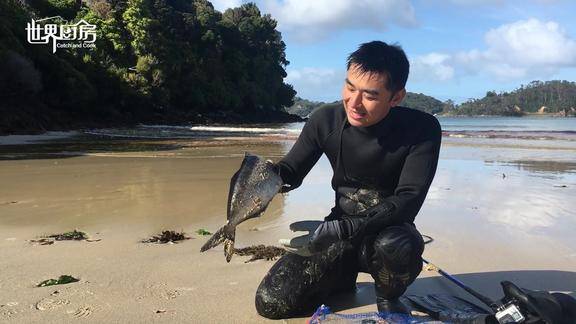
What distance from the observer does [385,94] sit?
2.93 m

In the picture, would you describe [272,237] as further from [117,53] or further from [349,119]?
[117,53]

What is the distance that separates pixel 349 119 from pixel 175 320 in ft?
4.99

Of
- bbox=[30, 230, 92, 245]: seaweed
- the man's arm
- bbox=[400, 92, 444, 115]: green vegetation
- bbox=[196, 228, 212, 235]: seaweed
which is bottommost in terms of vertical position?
bbox=[30, 230, 92, 245]: seaweed

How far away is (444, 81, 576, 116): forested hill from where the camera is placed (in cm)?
12925

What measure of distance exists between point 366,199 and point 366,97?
650 millimetres

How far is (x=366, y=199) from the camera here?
318cm

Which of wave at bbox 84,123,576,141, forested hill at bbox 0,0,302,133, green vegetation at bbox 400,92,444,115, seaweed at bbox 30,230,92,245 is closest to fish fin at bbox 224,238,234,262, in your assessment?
seaweed at bbox 30,230,92,245

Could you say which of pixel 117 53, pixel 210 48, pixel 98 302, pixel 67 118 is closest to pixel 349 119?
pixel 98 302

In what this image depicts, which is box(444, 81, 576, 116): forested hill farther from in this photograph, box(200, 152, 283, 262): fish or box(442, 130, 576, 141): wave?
box(200, 152, 283, 262): fish

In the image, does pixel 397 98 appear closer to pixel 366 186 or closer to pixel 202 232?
pixel 366 186

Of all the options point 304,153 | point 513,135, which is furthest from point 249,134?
point 304,153

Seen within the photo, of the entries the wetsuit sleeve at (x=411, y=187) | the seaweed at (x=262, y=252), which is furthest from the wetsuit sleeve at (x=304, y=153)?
the seaweed at (x=262, y=252)

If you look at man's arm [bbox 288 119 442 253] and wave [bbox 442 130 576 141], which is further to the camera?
wave [bbox 442 130 576 141]

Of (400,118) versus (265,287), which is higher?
(400,118)
